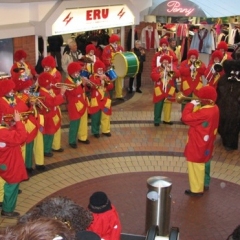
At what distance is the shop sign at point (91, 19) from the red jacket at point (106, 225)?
7.66 m

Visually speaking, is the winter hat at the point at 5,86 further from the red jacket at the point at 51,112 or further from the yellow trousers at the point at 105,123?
the yellow trousers at the point at 105,123

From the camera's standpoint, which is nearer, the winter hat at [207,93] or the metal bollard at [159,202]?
the metal bollard at [159,202]

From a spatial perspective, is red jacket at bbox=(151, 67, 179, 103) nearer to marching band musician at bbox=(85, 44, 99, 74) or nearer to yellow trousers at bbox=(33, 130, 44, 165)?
marching band musician at bbox=(85, 44, 99, 74)

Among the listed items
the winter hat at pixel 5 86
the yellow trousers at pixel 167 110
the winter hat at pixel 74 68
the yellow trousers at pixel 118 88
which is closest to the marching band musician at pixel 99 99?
the winter hat at pixel 74 68

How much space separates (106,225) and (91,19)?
874 centimetres

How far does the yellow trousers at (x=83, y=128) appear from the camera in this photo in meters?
10.8

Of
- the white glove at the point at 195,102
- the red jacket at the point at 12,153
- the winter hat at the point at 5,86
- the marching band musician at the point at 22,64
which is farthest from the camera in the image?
the marching band musician at the point at 22,64

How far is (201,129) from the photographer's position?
8133 mm

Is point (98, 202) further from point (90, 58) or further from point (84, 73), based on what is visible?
point (90, 58)

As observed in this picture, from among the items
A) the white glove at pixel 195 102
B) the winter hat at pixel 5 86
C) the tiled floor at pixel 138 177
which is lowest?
the tiled floor at pixel 138 177

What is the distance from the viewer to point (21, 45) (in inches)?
484

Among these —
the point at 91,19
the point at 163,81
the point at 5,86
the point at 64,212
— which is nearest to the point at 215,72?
the point at 163,81

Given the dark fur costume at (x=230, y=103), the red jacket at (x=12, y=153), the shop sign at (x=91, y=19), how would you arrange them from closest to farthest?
the red jacket at (x=12, y=153) < the dark fur costume at (x=230, y=103) < the shop sign at (x=91, y=19)

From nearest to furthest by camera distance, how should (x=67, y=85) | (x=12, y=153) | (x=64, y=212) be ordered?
(x=64, y=212), (x=12, y=153), (x=67, y=85)
